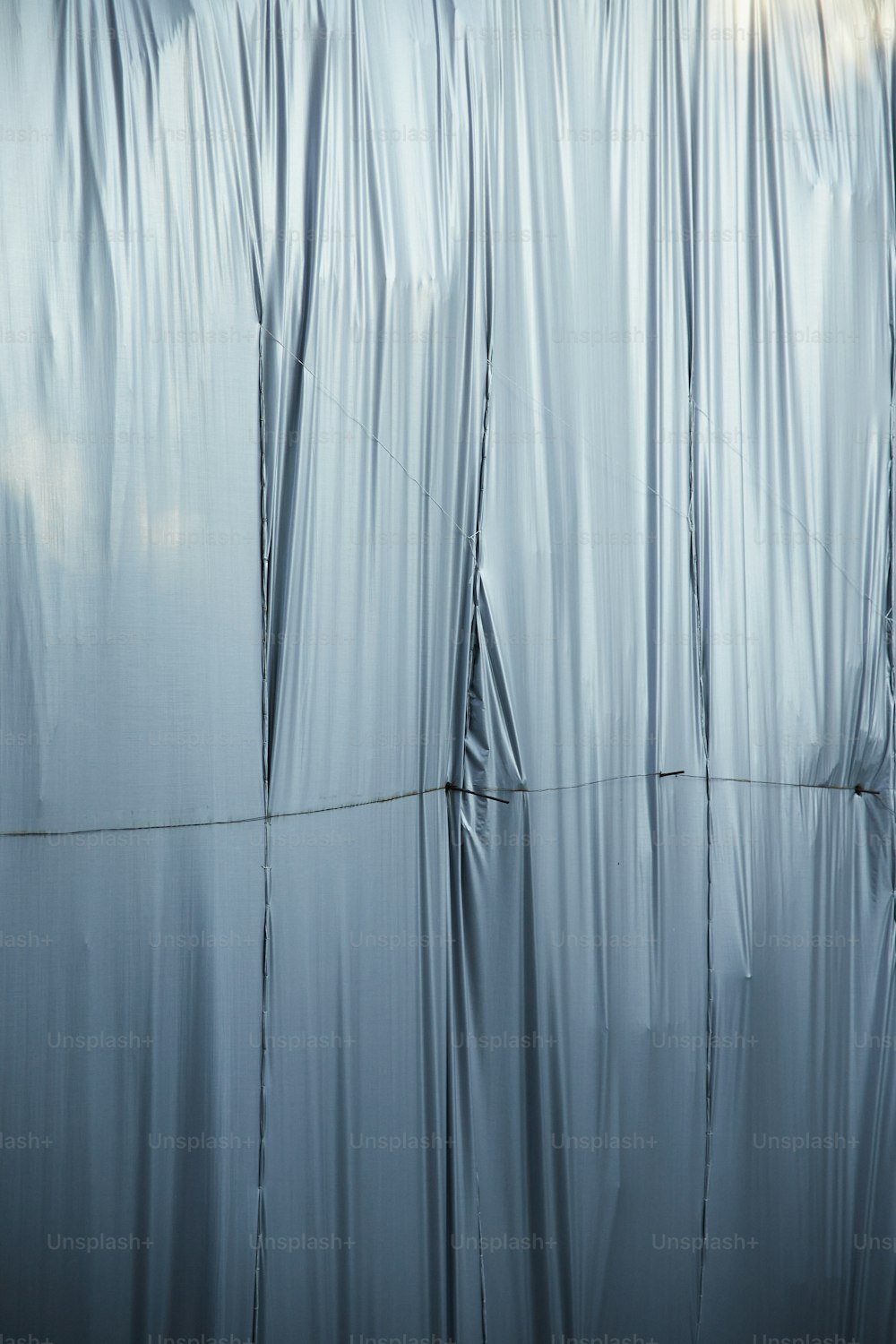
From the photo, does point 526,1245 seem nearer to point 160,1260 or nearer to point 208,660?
point 160,1260

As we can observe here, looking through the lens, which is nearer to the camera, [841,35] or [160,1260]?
[160,1260]

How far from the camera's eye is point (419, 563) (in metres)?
1.90

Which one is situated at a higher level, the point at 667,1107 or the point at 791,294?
the point at 791,294

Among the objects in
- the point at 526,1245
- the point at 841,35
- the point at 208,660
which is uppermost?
the point at 841,35

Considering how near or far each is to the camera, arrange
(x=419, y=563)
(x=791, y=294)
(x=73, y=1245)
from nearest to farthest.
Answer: (x=73, y=1245) → (x=419, y=563) → (x=791, y=294)

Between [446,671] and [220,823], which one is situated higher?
[446,671]

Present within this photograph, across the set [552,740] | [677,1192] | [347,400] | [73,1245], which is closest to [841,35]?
[347,400]

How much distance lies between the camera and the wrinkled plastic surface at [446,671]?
70.4 inches

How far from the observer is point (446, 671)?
190 cm

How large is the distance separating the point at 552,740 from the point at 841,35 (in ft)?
4.90

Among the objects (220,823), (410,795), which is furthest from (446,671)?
(220,823)

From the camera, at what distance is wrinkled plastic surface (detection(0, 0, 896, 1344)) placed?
5.87ft

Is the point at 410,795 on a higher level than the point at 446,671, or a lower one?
lower

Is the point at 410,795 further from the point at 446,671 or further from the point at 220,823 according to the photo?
the point at 220,823
